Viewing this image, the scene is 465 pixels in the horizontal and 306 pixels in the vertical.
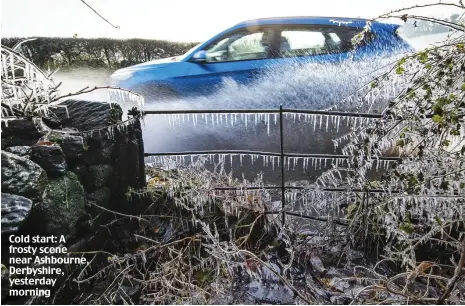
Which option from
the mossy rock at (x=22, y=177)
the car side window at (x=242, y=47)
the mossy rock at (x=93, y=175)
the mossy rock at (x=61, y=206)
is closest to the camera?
the mossy rock at (x=22, y=177)

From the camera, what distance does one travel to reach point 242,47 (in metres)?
2.05

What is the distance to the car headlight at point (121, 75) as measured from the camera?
195cm

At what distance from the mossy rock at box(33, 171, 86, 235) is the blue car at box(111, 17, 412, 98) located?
2.10ft

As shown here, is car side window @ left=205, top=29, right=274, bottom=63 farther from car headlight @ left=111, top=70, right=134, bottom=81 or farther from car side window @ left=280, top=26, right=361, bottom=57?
car headlight @ left=111, top=70, right=134, bottom=81

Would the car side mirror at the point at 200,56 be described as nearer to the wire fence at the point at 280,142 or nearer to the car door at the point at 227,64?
the car door at the point at 227,64

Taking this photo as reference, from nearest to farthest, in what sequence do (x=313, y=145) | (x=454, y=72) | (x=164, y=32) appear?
(x=454, y=72) → (x=164, y=32) → (x=313, y=145)

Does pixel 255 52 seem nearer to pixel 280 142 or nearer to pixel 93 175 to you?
pixel 280 142

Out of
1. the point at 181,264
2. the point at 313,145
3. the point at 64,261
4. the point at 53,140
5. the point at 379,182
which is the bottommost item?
the point at 181,264

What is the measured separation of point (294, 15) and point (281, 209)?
1.11m

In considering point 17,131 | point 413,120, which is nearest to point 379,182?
point 413,120

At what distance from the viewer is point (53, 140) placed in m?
1.64

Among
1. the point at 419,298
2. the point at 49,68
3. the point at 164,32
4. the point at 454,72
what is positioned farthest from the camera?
the point at 164,32

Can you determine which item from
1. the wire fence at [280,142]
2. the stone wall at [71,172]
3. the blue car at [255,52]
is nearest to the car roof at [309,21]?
the blue car at [255,52]

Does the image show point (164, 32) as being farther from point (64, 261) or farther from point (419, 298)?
point (419, 298)
